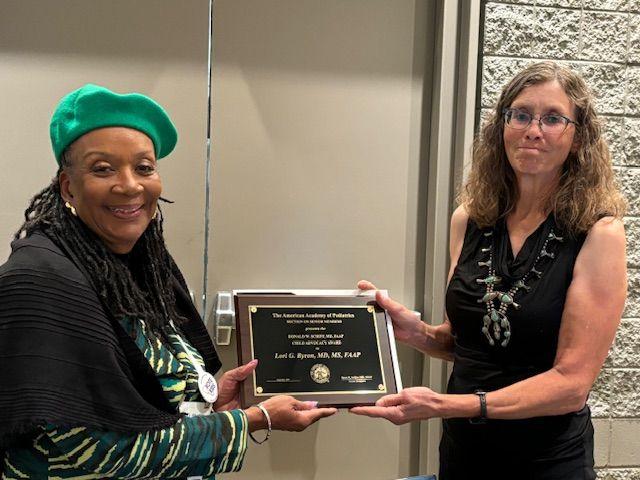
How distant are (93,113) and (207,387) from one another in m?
0.65

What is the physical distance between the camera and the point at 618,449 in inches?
101


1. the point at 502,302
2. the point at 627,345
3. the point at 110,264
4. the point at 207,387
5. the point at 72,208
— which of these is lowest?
the point at 627,345

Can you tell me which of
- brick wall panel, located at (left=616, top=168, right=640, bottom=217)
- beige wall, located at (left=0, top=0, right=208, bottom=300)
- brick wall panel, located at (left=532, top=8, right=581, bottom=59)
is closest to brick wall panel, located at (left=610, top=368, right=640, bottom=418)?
brick wall panel, located at (left=616, top=168, right=640, bottom=217)

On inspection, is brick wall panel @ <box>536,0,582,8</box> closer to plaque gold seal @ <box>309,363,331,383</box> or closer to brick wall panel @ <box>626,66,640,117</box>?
brick wall panel @ <box>626,66,640,117</box>

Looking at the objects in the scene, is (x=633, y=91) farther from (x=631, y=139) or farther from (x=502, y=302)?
(x=502, y=302)

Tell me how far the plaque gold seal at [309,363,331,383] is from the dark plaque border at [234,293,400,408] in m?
0.04

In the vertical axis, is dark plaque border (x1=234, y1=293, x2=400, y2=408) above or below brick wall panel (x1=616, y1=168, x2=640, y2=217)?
below

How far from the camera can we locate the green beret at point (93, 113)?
1356 mm

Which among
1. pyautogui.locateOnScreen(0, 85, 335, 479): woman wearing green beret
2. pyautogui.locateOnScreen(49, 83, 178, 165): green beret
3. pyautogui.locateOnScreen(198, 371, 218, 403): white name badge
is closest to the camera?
pyautogui.locateOnScreen(0, 85, 335, 479): woman wearing green beret

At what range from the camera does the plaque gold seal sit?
1.93 meters

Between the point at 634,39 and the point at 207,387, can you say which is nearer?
the point at 207,387

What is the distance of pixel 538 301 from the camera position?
68.4 inches

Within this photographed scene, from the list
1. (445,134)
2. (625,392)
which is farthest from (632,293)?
(445,134)

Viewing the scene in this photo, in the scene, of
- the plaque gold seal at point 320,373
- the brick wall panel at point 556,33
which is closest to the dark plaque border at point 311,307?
the plaque gold seal at point 320,373
